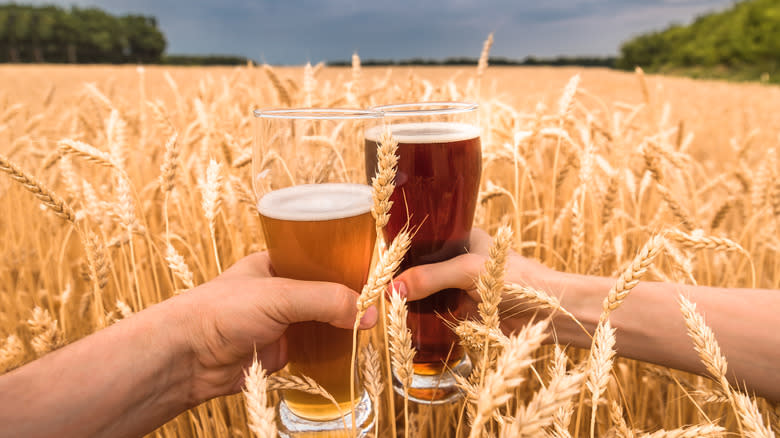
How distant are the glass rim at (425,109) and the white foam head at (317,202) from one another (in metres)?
0.21

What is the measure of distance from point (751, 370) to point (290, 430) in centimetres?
Result: 107

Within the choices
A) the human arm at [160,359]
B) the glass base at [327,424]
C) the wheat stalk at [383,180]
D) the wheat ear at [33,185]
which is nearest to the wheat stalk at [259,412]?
the wheat stalk at [383,180]

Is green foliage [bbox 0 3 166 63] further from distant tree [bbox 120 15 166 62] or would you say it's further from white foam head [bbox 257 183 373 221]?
white foam head [bbox 257 183 373 221]

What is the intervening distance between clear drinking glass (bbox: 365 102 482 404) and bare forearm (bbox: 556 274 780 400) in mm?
313

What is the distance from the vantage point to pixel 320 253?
1.01m

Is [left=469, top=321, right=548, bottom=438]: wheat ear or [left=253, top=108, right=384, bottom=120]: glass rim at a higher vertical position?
[left=253, top=108, right=384, bottom=120]: glass rim

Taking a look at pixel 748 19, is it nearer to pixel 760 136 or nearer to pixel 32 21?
pixel 760 136

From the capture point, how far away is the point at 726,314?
3.38ft

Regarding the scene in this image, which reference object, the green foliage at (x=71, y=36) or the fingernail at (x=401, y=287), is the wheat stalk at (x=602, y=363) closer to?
the fingernail at (x=401, y=287)

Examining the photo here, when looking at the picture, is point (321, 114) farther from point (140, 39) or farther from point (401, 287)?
point (140, 39)

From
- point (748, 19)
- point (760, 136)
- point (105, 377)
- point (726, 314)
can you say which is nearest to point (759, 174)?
point (726, 314)

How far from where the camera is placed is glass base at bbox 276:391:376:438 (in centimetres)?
109

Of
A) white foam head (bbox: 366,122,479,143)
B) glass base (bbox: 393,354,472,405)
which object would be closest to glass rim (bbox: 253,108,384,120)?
white foam head (bbox: 366,122,479,143)

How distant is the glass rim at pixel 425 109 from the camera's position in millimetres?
1153
